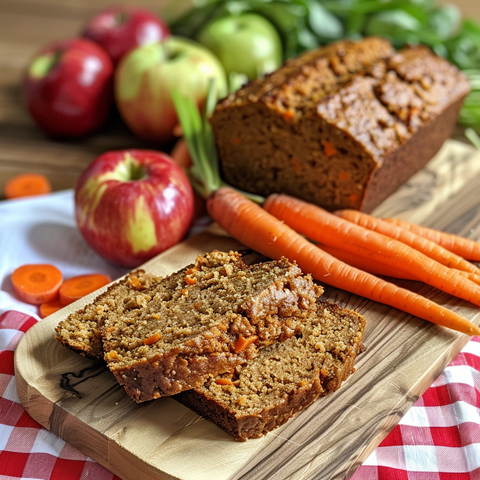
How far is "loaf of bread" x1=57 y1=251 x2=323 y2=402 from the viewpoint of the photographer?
2.15m

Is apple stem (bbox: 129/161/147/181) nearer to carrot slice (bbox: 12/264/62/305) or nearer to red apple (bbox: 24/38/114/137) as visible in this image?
carrot slice (bbox: 12/264/62/305)

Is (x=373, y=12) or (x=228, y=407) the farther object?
(x=373, y=12)

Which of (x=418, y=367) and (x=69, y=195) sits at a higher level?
(x=418, y=367)

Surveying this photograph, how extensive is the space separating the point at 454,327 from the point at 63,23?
5245 mm

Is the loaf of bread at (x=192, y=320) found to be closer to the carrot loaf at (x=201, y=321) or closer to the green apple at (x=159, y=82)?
the carrot loaf at (x=201, y=321)

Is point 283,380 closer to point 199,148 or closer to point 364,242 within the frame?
point 364,242

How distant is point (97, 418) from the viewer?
2.21m

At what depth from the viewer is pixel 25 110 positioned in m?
4.90

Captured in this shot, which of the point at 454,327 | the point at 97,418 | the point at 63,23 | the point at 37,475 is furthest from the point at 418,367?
the point at 63,23

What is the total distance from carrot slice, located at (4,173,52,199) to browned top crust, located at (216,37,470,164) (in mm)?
1326

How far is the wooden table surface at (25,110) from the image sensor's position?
4207 millimetres

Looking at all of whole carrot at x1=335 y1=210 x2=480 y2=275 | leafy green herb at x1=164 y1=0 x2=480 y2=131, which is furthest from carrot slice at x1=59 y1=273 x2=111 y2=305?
leafy green herb at x1=164 y1=0 x2=480 y2=131

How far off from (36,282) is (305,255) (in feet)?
4.52

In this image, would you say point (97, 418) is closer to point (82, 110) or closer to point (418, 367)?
point (418, 367)
